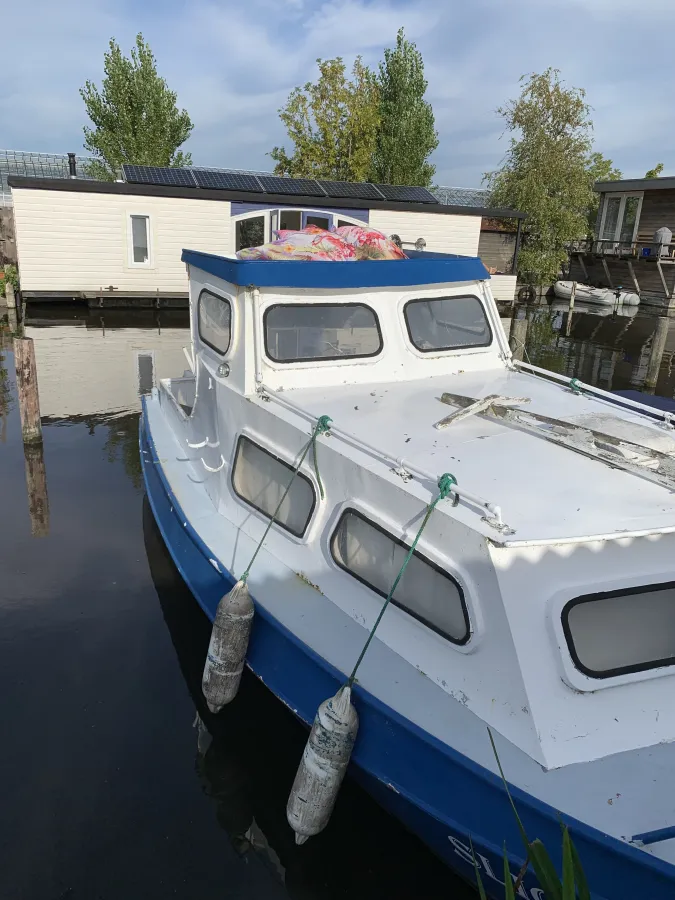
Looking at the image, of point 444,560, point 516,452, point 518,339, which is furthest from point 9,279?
point 444,560

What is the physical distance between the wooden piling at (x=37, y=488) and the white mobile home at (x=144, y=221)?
1180 centimetres

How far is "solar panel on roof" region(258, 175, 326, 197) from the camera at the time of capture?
21188 millimetres

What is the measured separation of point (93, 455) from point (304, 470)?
6.11 m

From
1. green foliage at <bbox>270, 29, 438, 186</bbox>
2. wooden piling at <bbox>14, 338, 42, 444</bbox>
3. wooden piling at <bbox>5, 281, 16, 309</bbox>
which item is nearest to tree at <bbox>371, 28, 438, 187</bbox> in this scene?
green foliage at <bbox>270, 29, 438, 186</bbox>

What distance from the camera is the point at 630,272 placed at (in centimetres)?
3052

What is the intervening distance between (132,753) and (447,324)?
14.0 feet

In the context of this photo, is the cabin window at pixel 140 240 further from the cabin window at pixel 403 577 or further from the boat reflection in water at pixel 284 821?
the cabin window at pixel 403 577

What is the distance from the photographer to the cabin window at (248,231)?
21.3 m

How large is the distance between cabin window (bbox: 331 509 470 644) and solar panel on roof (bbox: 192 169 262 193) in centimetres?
1903

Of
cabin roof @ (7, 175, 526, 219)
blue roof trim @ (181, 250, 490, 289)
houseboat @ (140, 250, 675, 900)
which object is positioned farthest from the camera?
cabin roof @ (7, 175, 526, 219)

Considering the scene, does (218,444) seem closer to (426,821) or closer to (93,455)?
(426,821)

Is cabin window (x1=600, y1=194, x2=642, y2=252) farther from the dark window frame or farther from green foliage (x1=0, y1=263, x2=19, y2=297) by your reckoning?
the dark window frame

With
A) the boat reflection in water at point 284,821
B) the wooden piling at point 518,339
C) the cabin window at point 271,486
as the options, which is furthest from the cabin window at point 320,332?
the wooden piling at point 518,339

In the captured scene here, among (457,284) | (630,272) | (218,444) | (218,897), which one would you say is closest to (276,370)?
(218,444)
